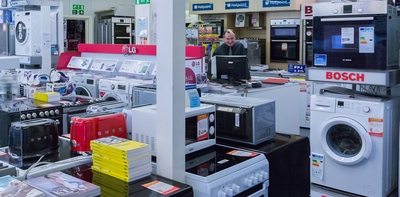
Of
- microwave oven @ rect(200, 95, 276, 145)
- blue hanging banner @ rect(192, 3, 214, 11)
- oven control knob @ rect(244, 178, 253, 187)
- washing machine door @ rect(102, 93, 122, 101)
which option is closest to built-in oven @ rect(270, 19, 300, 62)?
blue hanging banner @ rect(192, 3, 214, 11)

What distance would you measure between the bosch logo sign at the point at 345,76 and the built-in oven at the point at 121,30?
8.69m

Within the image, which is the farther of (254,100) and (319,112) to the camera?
(319,112)

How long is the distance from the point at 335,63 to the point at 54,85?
10.7 feet

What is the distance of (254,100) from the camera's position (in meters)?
2.94

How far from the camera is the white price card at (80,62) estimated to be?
Answer: 799 centimetres

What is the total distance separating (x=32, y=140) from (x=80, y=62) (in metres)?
5.88

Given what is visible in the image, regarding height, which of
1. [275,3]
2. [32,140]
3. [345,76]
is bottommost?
[32,140]

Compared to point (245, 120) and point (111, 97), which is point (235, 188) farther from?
point (111, 97)

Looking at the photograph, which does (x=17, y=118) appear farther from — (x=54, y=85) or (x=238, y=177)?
(x=54, y=85)

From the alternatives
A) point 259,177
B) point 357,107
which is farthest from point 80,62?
point 259,177

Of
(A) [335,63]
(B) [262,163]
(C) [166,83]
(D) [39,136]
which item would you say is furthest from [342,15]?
(D) [39,136]

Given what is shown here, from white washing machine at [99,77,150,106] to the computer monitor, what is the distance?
1.13 m

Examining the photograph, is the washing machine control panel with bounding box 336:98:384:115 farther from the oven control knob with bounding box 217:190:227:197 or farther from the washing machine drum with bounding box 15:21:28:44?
the washing machine drum with bounding box 15:21:28:44

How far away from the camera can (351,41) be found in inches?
172
